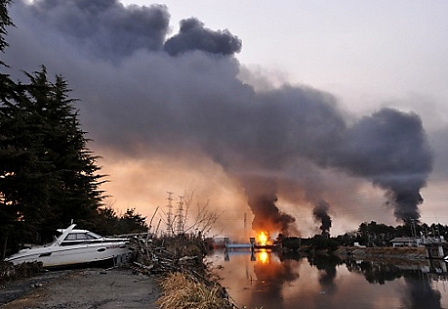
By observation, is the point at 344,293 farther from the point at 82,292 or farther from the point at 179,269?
the point at 82,292

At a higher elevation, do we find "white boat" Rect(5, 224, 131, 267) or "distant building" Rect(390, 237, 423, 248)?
"distant building" Rect(390, 237, 423, 248)

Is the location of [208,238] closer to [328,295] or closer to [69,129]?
[69,129]

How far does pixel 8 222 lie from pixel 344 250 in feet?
283

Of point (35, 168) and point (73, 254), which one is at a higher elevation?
point (35, 168)

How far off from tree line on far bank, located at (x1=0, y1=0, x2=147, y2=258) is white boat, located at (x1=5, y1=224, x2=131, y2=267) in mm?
765

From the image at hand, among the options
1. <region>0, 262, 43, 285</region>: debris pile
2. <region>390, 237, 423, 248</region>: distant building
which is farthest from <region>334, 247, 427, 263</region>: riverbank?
<region>0, 262, 43, 285</region>: debris pile

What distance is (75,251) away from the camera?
12438 millimetres

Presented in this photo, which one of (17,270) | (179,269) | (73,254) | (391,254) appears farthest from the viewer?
(391,254)

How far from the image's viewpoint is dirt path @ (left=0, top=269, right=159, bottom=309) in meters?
6.43

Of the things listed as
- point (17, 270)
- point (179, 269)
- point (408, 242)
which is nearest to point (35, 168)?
point (17, 270)

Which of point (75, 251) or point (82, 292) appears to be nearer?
point (82, 292)

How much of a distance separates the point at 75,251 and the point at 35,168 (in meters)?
3.45

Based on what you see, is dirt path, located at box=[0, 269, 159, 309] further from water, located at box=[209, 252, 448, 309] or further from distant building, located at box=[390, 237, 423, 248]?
distant building, located at box=[390, 237, 423, 248]

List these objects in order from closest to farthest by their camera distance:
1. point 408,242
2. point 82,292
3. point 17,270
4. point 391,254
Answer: point 82,292, point 17,270, point 391,254, point 408,242
